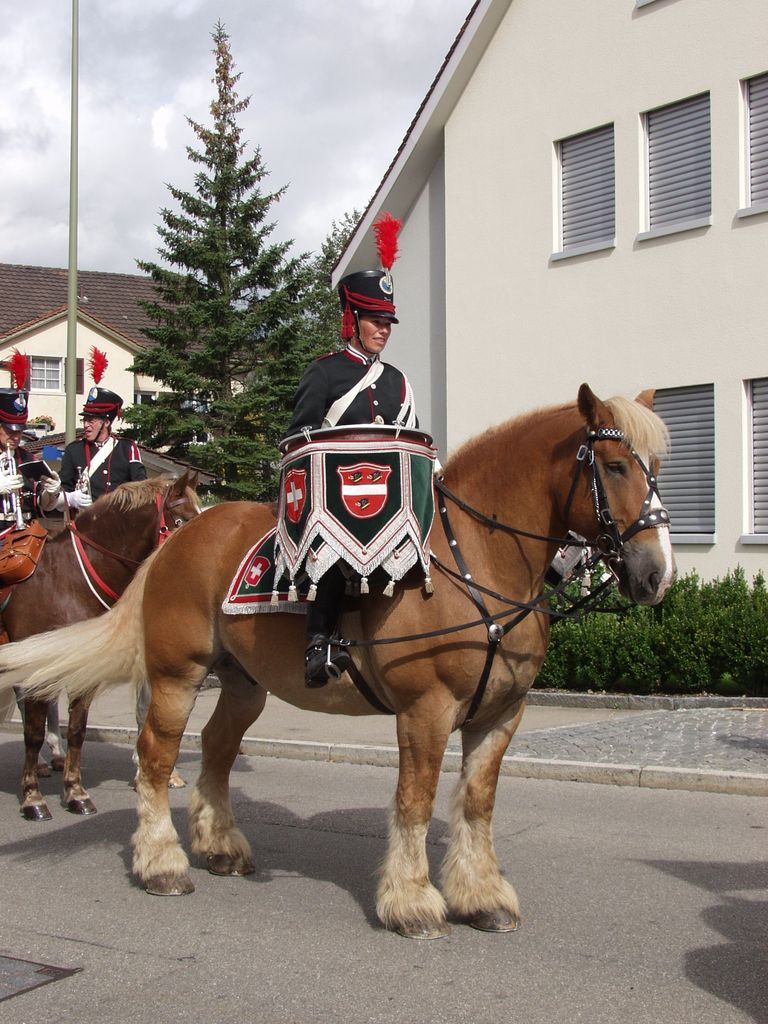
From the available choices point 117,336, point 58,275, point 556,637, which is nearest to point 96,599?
point 556,637

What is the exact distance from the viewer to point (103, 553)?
8.38 meters

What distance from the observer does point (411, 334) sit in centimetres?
1850

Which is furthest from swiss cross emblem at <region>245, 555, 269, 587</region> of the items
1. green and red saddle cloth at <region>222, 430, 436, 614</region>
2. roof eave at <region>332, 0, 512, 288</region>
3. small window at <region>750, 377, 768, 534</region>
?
roof eave at <region>332, 0, 512, 288</region>

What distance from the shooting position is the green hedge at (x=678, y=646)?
11.7m

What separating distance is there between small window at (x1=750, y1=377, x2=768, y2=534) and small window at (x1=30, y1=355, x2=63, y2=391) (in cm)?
3292

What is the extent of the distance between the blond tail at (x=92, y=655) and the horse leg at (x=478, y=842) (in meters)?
2.04

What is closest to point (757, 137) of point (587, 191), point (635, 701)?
point (587, 191)

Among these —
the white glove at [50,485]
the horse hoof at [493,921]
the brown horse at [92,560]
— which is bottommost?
the horse hoof at [493,921]

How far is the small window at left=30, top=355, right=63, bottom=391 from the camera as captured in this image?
42.2 metres

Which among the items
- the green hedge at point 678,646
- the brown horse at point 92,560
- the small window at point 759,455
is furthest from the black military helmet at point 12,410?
the small window at point 759,455

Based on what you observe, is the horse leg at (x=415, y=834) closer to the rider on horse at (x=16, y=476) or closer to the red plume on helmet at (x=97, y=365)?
the rider on horse at (x=16, y=476)

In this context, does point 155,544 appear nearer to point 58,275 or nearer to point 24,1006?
point 24,1006

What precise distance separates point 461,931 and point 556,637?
25.3 ft

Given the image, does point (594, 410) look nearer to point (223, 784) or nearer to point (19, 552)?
point (223, 784)
